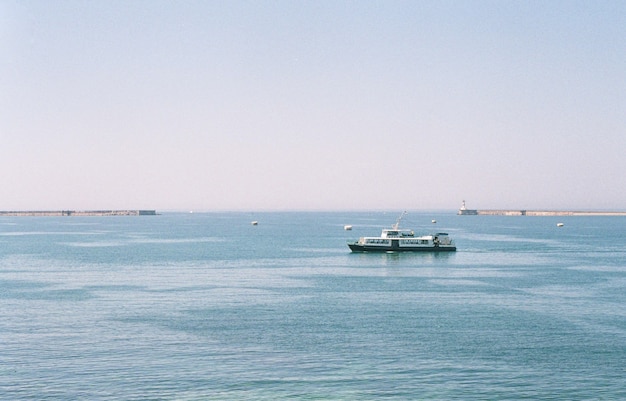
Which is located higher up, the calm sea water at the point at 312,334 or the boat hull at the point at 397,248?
the boat hull at the point at 397,248

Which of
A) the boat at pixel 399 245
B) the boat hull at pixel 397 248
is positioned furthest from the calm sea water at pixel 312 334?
the boat at pixel 399 245

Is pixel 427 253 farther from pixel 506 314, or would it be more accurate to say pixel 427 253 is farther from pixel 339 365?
pixel 339 365

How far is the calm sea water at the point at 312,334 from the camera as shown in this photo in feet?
153

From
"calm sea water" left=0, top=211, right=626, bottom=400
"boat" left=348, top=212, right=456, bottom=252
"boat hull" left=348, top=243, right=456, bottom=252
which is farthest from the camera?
"boat" left=348, top=212, right=456, bottom=252

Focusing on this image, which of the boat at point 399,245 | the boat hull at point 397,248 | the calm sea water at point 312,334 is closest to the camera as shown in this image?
the calm sea water at point 312,334

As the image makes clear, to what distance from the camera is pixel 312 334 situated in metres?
62.0

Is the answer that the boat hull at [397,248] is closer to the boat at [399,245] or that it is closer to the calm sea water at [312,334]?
the boat at [399,245]

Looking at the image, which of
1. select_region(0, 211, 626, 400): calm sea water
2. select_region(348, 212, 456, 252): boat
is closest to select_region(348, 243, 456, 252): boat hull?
select_region(348, 212, 456, 252): boat

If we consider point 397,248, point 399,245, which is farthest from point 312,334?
point 399,245

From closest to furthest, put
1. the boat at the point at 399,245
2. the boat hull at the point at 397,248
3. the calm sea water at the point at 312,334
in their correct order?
the calm sea water at the point at 312,334 < the boat hull at the point at 397,248 < the boat at the point at 399,245

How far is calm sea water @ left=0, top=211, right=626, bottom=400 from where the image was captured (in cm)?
4662

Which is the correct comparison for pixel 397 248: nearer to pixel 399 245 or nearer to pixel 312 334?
pixel 399 245

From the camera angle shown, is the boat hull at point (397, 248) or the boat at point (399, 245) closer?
the boat hull at point (397, 248)

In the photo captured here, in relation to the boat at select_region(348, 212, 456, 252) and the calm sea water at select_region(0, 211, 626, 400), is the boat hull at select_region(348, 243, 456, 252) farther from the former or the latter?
the calm sea water at select_region(0, 211, 626, 400)
